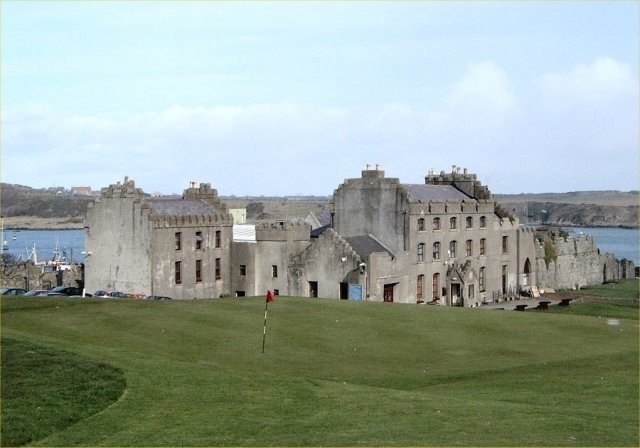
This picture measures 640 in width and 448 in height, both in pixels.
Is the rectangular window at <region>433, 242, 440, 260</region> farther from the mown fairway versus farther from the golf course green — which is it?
the golf course green

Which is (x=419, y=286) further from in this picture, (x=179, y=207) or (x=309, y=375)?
(x=309, y=375)

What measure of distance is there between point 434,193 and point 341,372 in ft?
151

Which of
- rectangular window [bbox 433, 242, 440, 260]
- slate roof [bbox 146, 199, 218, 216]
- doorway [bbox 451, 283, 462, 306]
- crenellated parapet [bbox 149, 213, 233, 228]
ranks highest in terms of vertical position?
slate roof [bbox 146, 199, 218, 216]

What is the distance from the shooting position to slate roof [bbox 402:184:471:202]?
72.1m

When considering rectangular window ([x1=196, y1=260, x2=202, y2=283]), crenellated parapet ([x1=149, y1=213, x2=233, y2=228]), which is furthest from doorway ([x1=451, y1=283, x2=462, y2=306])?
rectangular window ([x1=196, y1=260, x2=202, y2=283])

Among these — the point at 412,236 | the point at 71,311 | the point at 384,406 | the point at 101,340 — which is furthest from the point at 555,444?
the point at 412,236

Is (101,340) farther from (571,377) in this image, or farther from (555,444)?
(555,444)

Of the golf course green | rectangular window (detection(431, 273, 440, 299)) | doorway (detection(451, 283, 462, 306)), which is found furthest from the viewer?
doorway (detection(451, 283, 462, 306))

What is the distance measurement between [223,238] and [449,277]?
17132 mm

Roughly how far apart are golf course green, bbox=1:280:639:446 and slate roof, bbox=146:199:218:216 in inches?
822

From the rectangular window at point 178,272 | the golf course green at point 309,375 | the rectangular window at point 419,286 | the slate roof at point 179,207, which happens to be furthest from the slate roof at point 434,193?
the golf course green at point 309,375

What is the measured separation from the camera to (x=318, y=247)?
211 feet

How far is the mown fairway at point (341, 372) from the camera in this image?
2016 cm

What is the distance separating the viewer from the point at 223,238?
70500 millimetres
